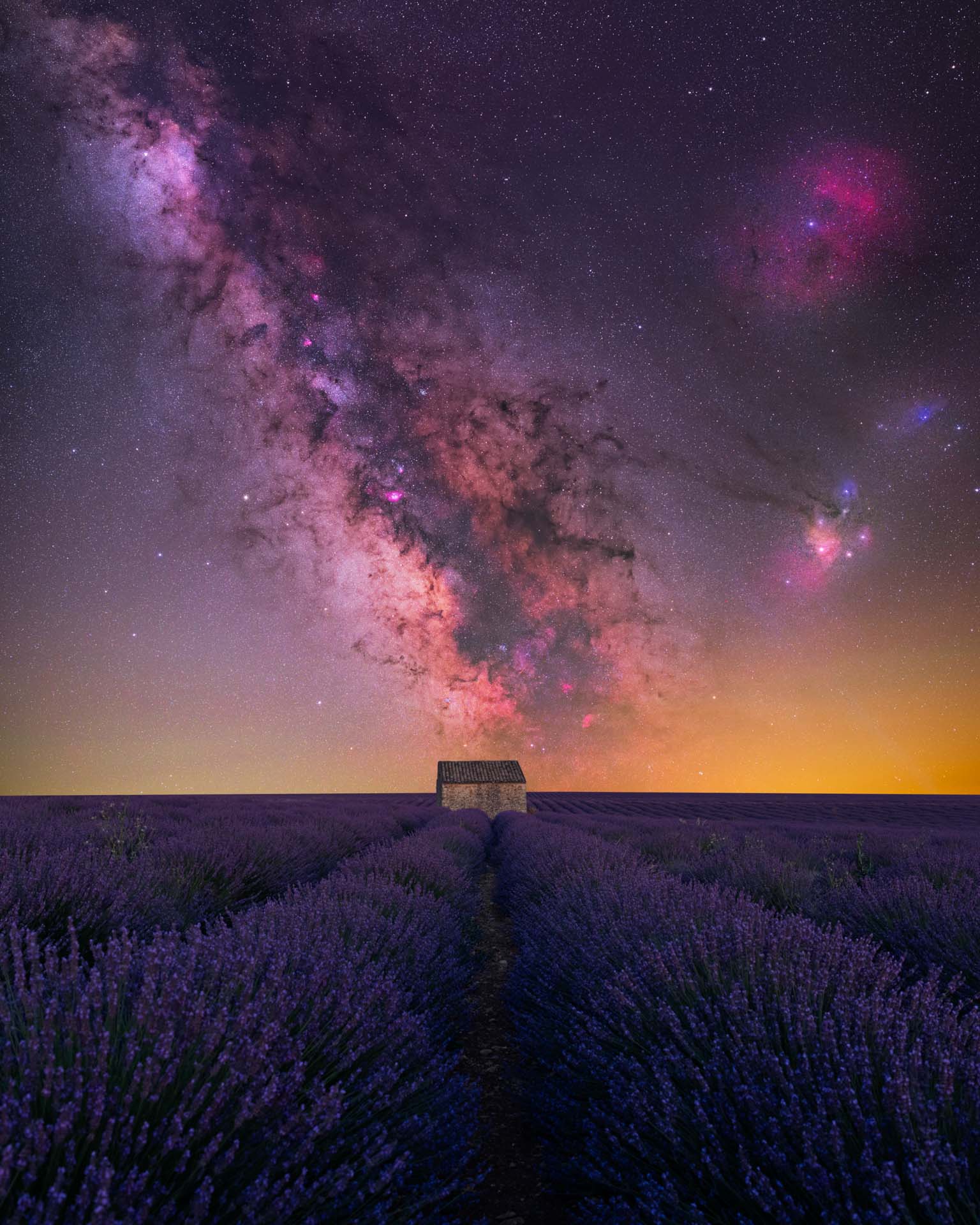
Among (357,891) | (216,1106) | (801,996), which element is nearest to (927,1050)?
(801,996)

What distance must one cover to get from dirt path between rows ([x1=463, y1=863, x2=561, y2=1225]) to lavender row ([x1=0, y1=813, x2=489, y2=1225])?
0.56 ft

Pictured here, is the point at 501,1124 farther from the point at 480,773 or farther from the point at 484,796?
the point at 480,773

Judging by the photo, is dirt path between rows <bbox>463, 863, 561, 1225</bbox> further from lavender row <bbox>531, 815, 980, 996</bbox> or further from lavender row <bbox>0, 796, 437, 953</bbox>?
lavender row <bbox>0, 796, 437, 953</bbox>

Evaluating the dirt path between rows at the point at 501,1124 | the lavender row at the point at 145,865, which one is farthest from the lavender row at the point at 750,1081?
the lavender row at the point at 145,865

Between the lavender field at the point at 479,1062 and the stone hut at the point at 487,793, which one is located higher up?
the lavender field at the point at 479,1062

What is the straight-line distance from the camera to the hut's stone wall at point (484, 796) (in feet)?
77.9

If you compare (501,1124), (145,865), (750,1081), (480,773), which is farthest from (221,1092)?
(480,773)

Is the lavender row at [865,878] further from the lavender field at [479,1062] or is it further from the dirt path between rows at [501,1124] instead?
the dirt path between rows at [501,1124]

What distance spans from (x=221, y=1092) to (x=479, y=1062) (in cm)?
264

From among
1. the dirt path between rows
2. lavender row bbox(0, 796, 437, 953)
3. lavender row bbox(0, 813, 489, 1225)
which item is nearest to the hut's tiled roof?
lavender row bbox(0, 796, 437, 953)

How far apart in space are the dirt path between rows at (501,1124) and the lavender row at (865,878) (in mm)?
1646

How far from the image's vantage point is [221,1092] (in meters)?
1.19

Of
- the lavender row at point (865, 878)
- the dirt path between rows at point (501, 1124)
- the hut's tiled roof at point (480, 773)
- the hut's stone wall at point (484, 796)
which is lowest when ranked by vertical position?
the hut's stone wall at point (484, 796)

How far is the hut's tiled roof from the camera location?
24.1 meters
